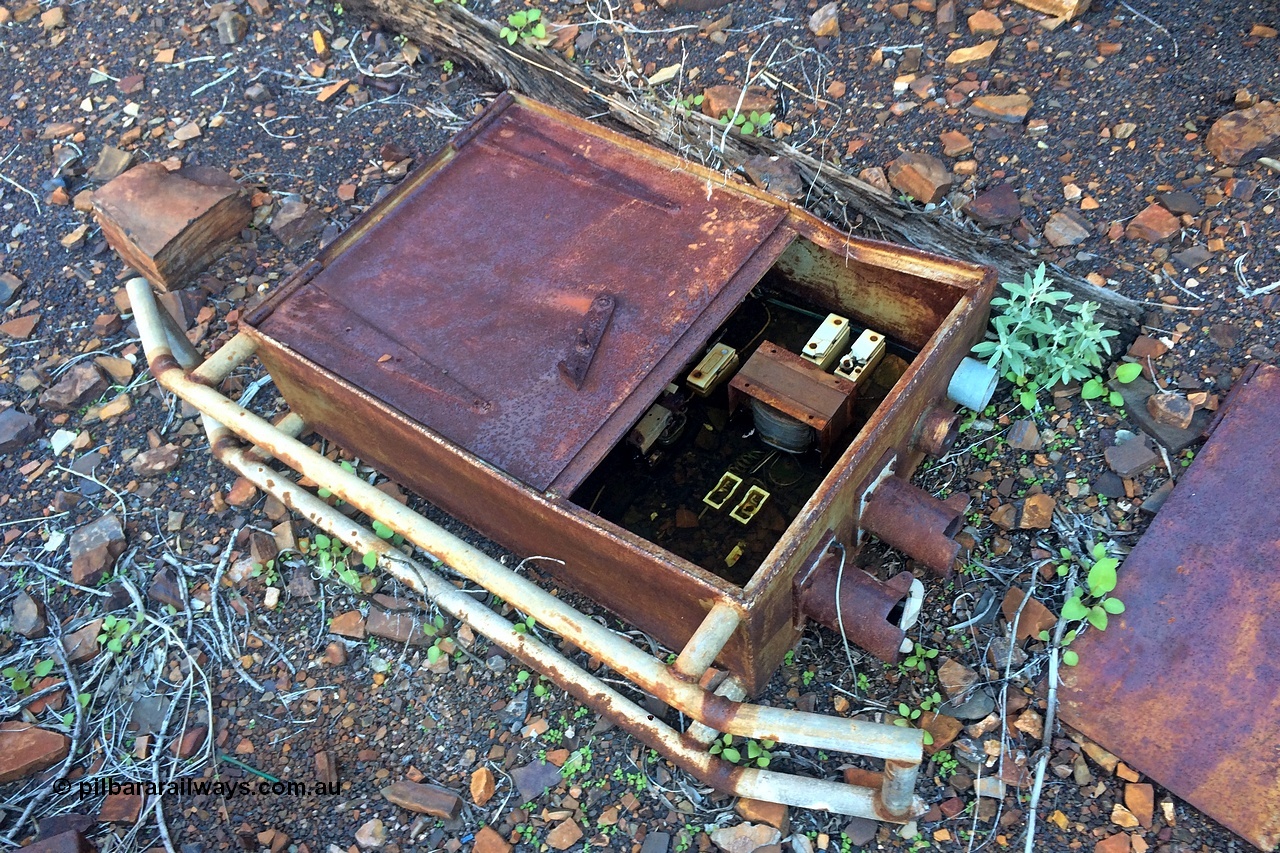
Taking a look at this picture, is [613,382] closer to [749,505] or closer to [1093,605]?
[749,505]

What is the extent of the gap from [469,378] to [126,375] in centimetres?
173

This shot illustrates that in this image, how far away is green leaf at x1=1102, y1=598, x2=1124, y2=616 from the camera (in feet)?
8.14

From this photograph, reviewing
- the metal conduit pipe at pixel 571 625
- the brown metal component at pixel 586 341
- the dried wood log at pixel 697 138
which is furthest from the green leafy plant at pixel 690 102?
the metal conduit pipe at pixel 571 625

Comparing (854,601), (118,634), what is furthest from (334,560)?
(854,601)

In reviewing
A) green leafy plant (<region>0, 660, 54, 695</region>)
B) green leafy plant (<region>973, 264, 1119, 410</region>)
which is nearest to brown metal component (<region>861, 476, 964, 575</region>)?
green leafy plant (<region>973, 264, 1119, 410</region>)

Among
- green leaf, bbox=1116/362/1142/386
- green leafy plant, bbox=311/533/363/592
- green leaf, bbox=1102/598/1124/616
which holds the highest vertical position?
green leaf, bbox=1116/362/1142/386

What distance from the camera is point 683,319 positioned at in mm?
2561

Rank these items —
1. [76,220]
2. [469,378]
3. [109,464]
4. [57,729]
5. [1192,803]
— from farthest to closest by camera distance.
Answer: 1. [76,220]
2. [109,464]
3. [57,729]
4. [469,378]
5. [1192,803]

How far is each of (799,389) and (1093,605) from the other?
3.13ft

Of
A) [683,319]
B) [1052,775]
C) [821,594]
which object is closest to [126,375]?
[683,319]

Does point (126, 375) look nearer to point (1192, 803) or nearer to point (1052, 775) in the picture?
point (1052, 775)

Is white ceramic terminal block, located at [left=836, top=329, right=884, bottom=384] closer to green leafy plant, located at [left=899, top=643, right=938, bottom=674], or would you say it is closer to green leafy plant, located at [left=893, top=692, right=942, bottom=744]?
green leafy plant, located at [left=899, top=643, right=938, bottom=674]

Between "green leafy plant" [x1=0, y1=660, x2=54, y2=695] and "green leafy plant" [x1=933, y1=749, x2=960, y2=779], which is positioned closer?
"green leafy plant" [x1=933, y1=749, x2=960, y2=779]

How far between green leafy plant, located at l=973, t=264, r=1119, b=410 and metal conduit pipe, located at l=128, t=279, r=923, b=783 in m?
1.22
